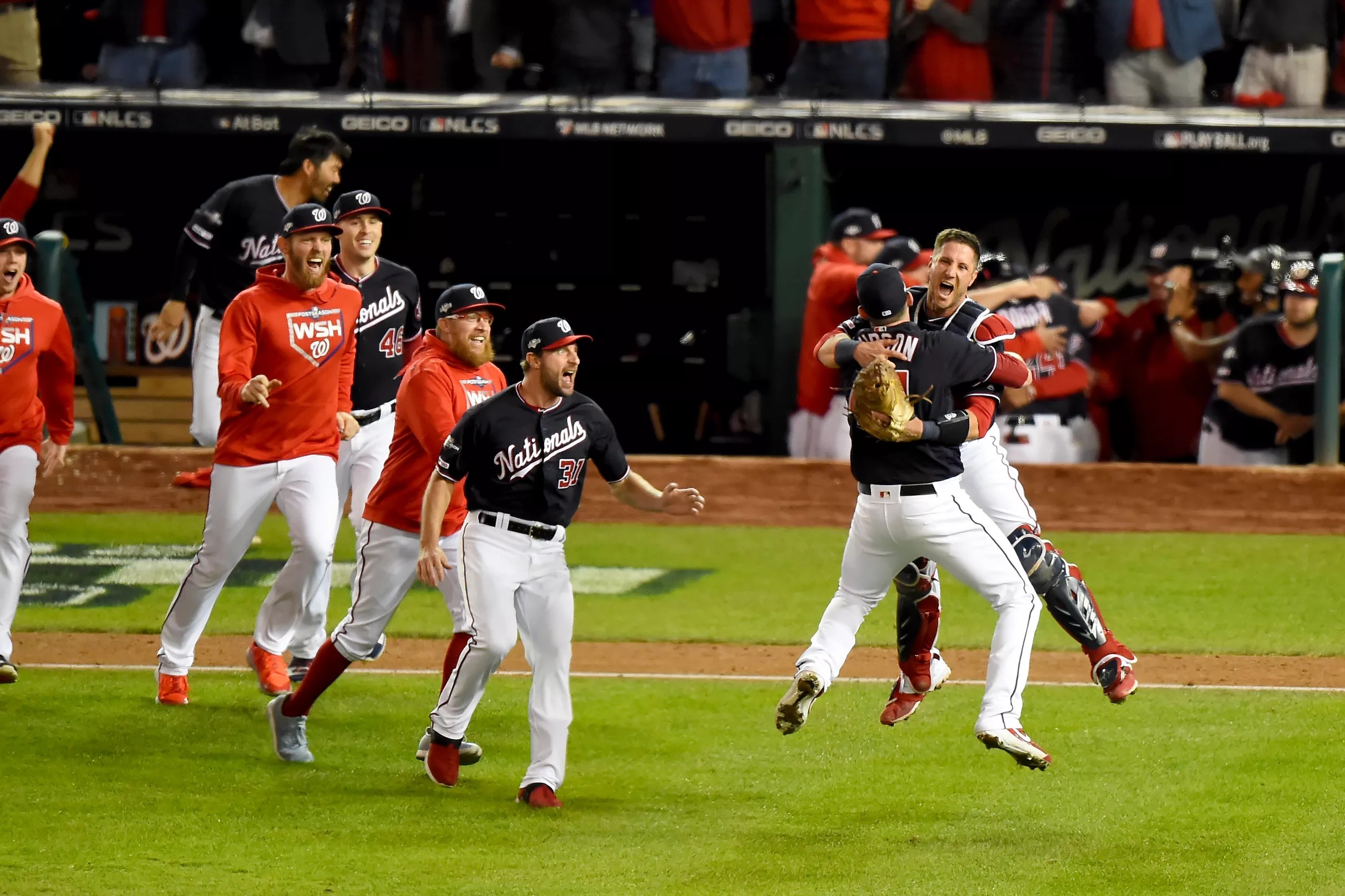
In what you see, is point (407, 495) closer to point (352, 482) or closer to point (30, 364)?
point (352, 482)

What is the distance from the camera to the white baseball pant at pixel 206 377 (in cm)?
934

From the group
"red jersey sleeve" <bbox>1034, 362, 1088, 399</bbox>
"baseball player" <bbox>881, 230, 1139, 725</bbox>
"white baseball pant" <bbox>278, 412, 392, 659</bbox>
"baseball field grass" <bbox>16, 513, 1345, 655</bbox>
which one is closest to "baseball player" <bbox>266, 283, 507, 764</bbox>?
"white baseball pant" <bbox>278, 412, 392, 659</bbox>

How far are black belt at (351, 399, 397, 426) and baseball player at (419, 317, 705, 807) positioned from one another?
2.09 meters

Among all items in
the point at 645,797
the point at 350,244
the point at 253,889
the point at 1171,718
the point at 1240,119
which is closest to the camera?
the point at 253,889

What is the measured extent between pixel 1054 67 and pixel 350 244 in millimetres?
6743

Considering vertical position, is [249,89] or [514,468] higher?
[249,89]

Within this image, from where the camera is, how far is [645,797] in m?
6.55

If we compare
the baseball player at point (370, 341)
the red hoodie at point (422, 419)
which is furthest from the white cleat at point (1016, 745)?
the baseball player at point (370, 341)

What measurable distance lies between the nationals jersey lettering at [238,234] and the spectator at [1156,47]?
20.6ft

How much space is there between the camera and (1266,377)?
11930mm

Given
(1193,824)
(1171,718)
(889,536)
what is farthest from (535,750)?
(1171,718)

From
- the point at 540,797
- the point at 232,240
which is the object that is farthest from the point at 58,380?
the point at 540,797

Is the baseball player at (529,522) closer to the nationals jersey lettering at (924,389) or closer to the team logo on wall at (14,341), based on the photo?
the nationals jersey lettering at (924,389)

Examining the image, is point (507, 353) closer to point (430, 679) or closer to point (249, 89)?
point (249, 89)
